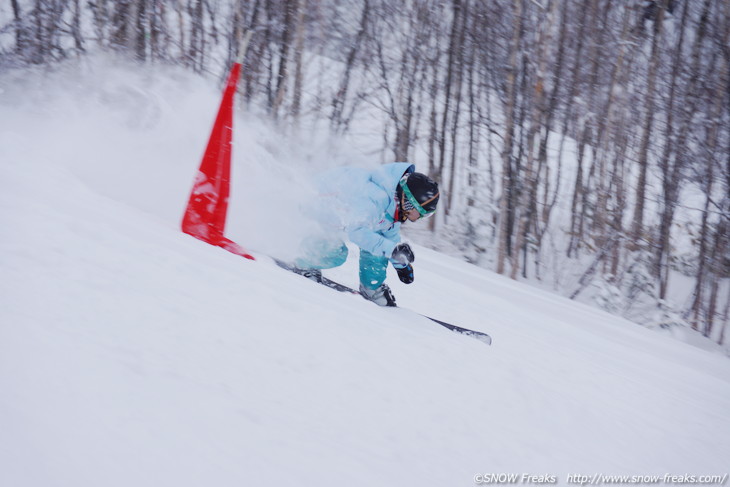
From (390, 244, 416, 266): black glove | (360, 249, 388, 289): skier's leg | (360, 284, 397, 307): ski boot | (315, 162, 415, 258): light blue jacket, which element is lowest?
(360, 284, 397, 307): ski boot

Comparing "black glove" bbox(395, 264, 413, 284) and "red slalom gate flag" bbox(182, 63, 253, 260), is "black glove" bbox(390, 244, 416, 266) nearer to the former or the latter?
"black glove" bbox(395, 264, 413, 284)

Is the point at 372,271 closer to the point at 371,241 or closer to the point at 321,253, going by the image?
the point at 371,241

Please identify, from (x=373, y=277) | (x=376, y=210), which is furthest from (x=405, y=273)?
(x=376, y=210)

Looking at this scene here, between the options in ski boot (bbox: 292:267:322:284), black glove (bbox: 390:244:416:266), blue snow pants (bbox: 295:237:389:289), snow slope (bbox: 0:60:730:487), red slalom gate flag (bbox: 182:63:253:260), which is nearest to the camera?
snow slope (bbox: 0:60:730:487)

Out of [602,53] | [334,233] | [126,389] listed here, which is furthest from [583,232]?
[126,389]

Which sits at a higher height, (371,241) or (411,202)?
(411,202)

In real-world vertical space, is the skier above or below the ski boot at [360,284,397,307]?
above

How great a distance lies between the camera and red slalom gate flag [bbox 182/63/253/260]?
395cm

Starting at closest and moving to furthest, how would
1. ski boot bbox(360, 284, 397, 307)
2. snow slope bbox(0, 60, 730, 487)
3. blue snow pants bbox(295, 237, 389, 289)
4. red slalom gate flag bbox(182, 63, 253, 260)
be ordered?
snow slope bbox(0, 60, 730, 487) → red slalom gate flag bbox(182, 63, 253, 260) → ski boot bbox(360, 284, 397, 307) → blue snow pants bbox(295, 237, 389, 289)

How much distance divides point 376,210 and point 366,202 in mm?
97

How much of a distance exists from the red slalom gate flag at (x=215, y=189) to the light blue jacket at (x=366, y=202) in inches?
31.5

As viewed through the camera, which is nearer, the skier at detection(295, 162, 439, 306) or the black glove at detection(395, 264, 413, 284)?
the skier at detection(295, 162, 439, 306)

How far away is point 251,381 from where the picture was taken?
77.8 inches

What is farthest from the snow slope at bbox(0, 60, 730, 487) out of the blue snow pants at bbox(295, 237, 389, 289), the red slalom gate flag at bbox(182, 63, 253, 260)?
the blue snow pants at bbox(295, 237, 389, 289)
